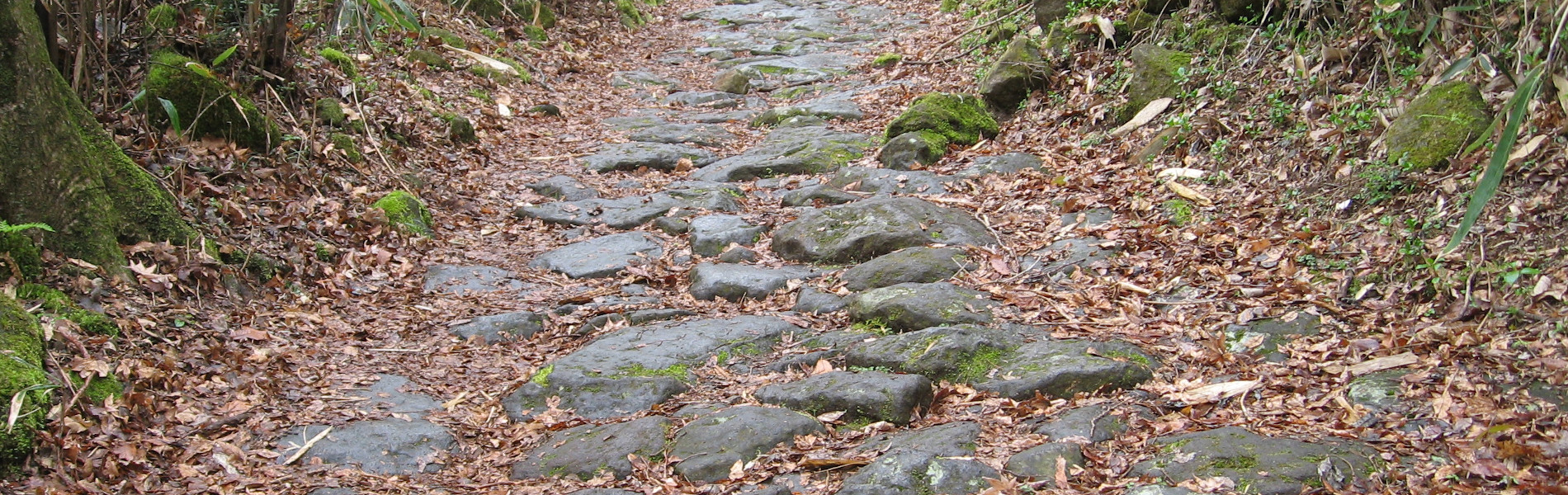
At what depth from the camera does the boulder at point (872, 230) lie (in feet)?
18.9

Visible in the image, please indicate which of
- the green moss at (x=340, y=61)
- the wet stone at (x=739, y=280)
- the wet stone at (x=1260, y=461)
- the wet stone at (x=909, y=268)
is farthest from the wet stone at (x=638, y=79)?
the wet stone at (x=1260, y=461)

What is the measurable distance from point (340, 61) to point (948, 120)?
4579mm

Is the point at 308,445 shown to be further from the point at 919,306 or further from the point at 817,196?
the point at 817,196

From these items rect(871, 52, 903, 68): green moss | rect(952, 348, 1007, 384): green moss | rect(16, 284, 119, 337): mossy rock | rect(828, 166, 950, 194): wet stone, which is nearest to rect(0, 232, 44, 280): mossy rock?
rect(16, 284, 119, 337): mossy rock

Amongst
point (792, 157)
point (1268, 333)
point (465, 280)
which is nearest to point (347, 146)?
point (465, 280)

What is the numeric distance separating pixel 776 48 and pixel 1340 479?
34.0 ft

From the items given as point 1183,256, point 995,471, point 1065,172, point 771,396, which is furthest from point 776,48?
point 995,471

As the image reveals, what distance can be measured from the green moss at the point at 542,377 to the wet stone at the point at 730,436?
0.83m

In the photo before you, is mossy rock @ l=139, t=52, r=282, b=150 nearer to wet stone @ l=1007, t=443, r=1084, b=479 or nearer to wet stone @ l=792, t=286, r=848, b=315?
wet stone @ l=792, t=286, r=848, b=315

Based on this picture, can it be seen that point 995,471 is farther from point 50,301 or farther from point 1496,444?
point 50,301

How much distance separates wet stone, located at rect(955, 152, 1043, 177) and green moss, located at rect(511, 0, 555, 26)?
6.78 m

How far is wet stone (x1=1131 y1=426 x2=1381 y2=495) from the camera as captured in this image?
124 inches

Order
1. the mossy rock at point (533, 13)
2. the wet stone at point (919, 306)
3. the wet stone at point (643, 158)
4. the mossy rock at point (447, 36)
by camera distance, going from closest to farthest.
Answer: the wet stone at point (919, 306)
the wet stone at point (643, 158)
the mossy rock at point (447, 36)
the mossy rock at point (533, 13)

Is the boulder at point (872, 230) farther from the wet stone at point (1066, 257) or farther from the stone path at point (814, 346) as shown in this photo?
the wet stone at point (1066, 257)
